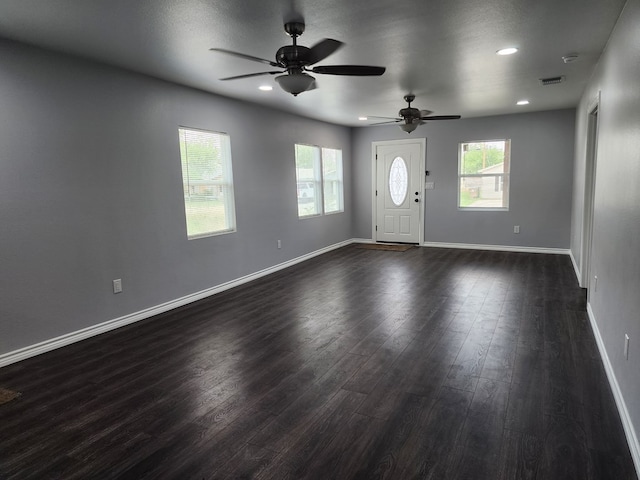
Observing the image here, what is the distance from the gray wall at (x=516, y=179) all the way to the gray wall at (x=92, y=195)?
13.2 feet

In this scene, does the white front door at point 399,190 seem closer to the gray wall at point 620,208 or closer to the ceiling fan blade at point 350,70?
the gray wall at point 620,208

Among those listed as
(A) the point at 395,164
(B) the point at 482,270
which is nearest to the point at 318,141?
(A) the point at 395,164

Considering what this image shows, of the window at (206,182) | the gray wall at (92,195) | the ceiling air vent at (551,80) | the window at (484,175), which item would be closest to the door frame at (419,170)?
the window at (484,175)

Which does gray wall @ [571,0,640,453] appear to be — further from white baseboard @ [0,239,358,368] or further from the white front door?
the white front door

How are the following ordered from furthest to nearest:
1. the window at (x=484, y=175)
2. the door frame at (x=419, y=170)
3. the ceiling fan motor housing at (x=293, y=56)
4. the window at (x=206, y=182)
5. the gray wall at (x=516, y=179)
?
the door frame at (x=419, y=170) → the window at (x=484, y=175) → the gray wall at (x=516, y=179) → the window at (x=206, y=182) → the ceiling fan motor housing at (x=293, y=56)

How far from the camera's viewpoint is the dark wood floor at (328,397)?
6.38 ft

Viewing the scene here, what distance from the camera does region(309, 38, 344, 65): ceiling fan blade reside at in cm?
257

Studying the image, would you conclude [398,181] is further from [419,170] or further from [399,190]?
[419,170]

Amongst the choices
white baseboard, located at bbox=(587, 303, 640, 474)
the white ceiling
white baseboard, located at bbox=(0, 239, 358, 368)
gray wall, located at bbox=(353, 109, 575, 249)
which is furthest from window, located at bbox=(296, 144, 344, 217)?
white baseboard, located at bbox=(587, 303, 640, 474)

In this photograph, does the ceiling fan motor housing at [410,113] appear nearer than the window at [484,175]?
Yes

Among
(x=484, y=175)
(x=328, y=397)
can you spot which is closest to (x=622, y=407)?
(x=328, y=397)

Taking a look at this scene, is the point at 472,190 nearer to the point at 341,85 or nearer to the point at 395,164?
the point at 395,164

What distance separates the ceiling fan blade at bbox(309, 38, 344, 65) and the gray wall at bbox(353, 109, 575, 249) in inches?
209

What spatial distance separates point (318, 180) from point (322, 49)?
466 cm
